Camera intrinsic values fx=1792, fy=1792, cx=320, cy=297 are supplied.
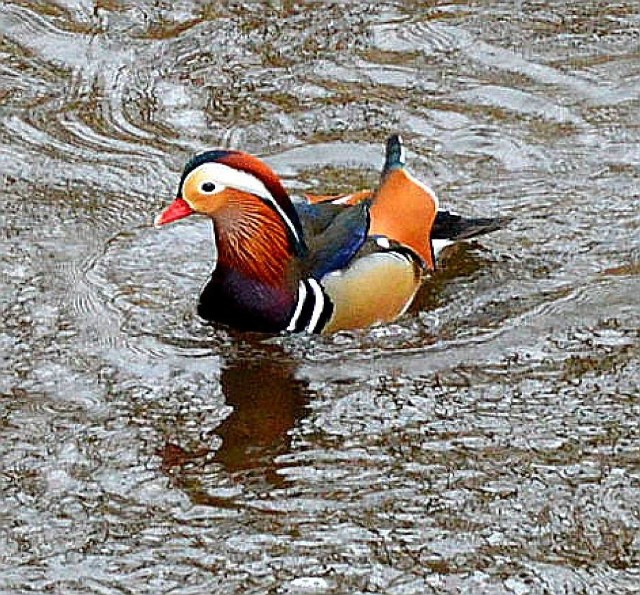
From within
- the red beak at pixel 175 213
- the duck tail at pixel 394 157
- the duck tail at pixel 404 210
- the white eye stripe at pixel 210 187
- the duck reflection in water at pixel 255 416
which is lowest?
the duck reflection in water at pixel 255 416

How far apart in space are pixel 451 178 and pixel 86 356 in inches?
83.5

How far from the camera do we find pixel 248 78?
30.1 ft

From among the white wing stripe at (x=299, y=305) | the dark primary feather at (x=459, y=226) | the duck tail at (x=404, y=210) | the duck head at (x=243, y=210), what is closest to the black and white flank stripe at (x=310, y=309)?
the white wing stripe at (x=299, y=305)

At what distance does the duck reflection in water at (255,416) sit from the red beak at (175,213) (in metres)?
0.58

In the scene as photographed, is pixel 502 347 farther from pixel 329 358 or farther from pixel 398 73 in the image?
pixel 398 73

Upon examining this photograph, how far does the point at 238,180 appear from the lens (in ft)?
22.1

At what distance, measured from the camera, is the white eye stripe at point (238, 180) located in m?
6.66

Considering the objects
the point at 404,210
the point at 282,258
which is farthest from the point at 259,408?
the point at 404,210

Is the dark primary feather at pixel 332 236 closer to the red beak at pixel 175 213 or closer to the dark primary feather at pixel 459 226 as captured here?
the dark primary feather at pixel 459 226

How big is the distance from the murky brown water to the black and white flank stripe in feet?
0.23

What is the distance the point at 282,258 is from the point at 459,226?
0.87 meters

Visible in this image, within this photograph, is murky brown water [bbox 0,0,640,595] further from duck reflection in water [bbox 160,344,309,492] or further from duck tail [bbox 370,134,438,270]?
duck tail [bbox 370,134,438,270]

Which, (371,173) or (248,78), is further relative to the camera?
(248,78)

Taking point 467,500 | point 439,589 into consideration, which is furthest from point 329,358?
point 439,589
